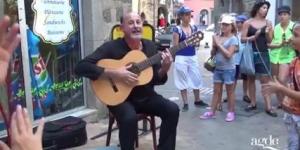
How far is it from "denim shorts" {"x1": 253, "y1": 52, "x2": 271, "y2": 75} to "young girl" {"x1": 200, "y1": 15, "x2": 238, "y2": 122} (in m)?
0.55

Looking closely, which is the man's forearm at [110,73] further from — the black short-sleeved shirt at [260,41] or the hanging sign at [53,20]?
the black short-sleeved shirt at [260,41]

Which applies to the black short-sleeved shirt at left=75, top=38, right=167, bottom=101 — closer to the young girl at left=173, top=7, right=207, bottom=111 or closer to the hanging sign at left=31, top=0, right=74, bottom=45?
the hanging sign at left=31, top=0, right=74, bottom=45

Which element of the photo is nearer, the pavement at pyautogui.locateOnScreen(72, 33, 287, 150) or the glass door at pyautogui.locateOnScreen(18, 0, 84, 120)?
the pavement at pyautogui.locateOnScreen(72, 33, 287, 150)

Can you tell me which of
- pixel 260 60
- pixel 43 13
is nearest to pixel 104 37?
pixel 43 13

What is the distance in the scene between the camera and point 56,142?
141 inches

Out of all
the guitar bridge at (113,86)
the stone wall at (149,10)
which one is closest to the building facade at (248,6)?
the guitar bridge at (113,86)

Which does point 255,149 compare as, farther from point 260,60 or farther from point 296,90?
point 260,60

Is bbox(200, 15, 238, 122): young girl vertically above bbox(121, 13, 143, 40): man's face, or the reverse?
bbox(121, 13, 143, 40): man's face

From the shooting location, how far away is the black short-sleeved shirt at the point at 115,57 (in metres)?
3.22

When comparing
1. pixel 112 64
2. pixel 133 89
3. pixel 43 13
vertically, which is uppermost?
pixel 43 13

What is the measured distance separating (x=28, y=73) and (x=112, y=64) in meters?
1.17

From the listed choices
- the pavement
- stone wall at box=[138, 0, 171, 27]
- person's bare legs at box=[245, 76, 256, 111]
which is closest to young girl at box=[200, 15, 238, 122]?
the pavement

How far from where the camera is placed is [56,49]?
434cm

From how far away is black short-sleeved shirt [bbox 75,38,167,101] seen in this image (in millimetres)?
3217
